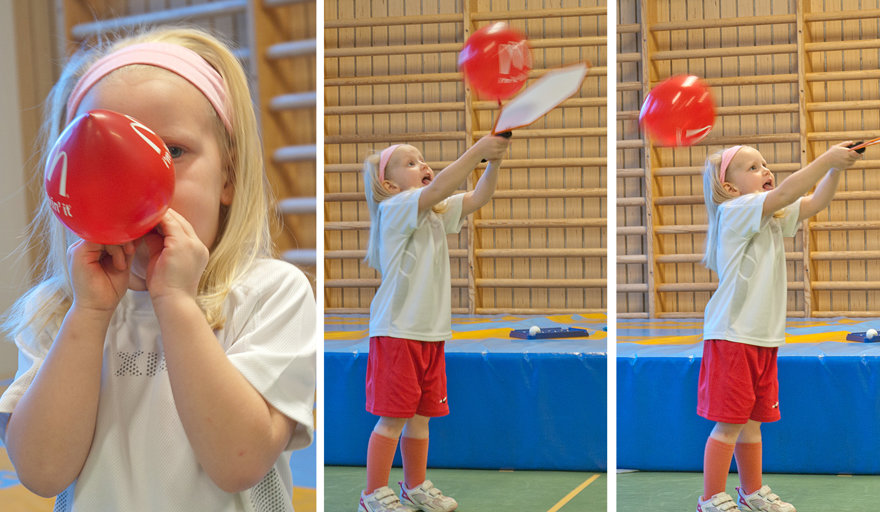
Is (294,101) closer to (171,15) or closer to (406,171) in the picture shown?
(171,15)

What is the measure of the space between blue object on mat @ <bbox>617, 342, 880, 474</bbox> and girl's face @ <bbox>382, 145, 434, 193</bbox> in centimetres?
70

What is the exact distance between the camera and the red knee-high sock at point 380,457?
1.40m

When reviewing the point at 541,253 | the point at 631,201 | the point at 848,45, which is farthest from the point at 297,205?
the point at 848,45

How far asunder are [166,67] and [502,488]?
108cm

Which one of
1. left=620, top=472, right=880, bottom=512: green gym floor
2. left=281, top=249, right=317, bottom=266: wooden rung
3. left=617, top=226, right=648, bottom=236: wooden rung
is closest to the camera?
left=620, top=472, right=880, bottom=512: green gym floor

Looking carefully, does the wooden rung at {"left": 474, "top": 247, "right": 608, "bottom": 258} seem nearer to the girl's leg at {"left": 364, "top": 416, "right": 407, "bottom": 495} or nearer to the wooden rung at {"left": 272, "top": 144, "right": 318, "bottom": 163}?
the girl's leg at {"left": 364, "top": 416, "right": 407, "bottom": 495}

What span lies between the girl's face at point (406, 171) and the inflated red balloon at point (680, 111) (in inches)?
19.1

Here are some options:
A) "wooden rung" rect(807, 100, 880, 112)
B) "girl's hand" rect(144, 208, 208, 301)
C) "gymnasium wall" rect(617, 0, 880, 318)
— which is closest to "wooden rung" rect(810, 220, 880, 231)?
"gymnasium wall" rect(617, 0, 880, 318)

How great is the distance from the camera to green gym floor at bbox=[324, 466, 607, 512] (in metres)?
1.40

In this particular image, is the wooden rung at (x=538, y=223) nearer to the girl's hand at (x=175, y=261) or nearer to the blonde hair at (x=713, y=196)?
the blonde hair at (x=713, y=196)

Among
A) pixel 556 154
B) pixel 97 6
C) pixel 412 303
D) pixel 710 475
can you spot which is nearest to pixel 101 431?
pixel 412 303

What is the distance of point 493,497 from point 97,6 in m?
2.34

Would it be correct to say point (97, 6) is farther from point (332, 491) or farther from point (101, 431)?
point (101, 431)

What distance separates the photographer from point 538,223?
1515 mm
